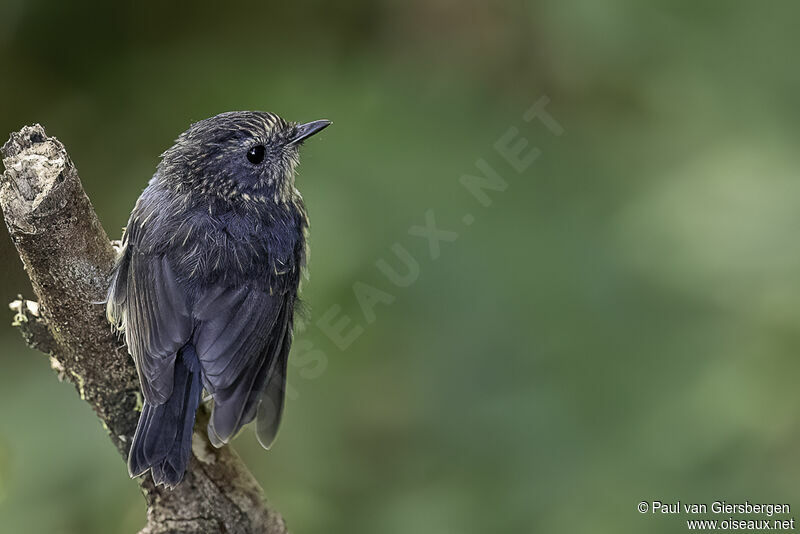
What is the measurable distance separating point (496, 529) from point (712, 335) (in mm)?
1055

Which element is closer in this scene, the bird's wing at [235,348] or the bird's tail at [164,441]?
the bird's tail at [164,441]

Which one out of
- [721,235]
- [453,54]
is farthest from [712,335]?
[453,54]

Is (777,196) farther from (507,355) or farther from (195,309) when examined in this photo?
(195,309)

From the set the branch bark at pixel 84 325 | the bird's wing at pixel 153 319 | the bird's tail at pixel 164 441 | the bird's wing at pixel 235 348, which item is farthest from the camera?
the bird's wing at pixel 235 348

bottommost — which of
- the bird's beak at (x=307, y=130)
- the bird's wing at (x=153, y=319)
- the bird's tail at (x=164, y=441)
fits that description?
the bird's tail at (x=164, y=441)

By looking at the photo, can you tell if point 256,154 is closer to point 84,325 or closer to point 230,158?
point 230,158

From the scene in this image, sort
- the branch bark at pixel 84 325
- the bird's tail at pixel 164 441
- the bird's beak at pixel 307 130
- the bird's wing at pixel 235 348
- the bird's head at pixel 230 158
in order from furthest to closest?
the bird's beak at pixel 307 130 → the bird's head at pixel 230 158 → the bird's wing at pixel 235 348 → the bird's tail at pixel 164 441 → the branch bark at pixel 84 325

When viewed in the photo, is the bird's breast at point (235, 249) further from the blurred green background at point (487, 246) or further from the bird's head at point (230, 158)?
the blurred green background at point (487, 246)

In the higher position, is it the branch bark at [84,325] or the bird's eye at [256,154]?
the bird's eye at [256,154]

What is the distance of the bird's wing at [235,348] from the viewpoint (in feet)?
8.77

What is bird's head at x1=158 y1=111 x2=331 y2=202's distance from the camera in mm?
2986

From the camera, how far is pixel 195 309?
2760 mm

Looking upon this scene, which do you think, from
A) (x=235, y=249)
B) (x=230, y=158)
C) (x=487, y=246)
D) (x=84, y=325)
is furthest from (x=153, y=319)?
(x=487, y=246)

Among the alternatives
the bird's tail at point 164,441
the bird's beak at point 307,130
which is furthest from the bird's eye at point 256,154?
the bird's tail at point 164,441
